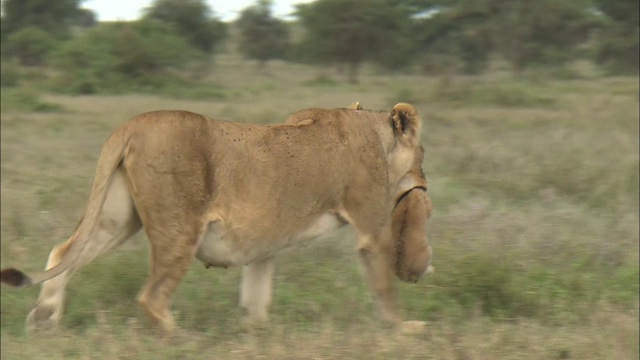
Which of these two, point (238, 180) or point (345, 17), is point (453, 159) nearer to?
point (238, 180)

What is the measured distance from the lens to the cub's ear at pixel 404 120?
503 cm

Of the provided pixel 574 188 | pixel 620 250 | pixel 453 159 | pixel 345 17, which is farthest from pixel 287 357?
pixel 345 17

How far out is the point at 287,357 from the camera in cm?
397

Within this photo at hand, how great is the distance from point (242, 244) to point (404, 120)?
1179 mm

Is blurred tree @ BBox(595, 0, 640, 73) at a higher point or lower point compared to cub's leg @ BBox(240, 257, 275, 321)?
lower

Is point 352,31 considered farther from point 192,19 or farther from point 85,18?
point 85,18

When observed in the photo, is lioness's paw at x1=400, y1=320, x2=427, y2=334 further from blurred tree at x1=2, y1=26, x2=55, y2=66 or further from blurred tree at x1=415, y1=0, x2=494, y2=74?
blurred tree at x1=2, y1=26, x2=55, y2=66

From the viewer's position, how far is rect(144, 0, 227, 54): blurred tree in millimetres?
28172

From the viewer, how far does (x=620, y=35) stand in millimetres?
23219

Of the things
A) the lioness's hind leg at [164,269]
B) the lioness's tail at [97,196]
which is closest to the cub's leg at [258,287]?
the lioness's hind leg at [164,269]

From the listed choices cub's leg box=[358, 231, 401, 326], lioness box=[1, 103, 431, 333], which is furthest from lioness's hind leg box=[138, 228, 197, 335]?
cub's leg box=[358, 231, 401, 326]

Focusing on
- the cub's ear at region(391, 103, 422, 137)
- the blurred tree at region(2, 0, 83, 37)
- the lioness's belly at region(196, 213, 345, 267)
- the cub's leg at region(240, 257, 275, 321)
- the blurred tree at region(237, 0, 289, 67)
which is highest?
the cub's ear at region(391, 103, 422, 137)

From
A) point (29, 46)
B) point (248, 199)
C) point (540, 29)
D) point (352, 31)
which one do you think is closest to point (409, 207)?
point (248, 199)

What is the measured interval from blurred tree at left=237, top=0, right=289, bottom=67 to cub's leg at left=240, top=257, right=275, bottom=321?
27403mm
